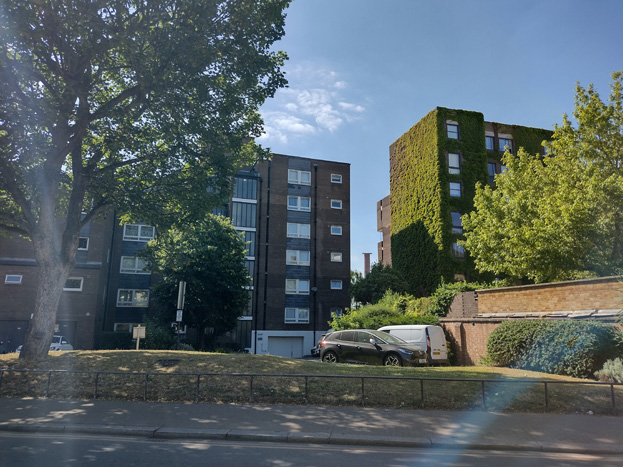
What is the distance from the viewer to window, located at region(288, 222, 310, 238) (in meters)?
43.3

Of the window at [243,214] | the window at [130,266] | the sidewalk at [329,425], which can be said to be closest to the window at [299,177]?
the window at [243,214]

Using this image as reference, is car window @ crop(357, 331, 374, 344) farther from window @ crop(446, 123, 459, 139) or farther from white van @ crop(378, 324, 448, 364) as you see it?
window @ crop(446, 123, 459, 139)

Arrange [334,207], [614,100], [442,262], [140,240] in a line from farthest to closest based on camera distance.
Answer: [334,207]
[140,240]
[442,262]
[614,100]

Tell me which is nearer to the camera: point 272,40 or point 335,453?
point 335,453

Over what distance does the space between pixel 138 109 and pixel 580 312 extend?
15.8m

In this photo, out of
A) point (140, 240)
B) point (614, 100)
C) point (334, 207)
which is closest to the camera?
point (614, 100)

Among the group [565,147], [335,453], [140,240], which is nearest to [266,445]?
[335,453]

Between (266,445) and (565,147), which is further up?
(565,147)

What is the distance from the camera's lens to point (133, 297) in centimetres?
3819

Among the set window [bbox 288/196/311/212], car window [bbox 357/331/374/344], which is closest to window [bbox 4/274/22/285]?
window [bbox 288/196/311/212]

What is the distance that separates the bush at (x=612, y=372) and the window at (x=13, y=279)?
1332 inches

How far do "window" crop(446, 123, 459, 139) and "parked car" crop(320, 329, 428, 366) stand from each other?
89.6ft

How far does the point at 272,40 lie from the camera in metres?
15.2

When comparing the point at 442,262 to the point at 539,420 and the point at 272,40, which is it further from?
the point at 539,420
